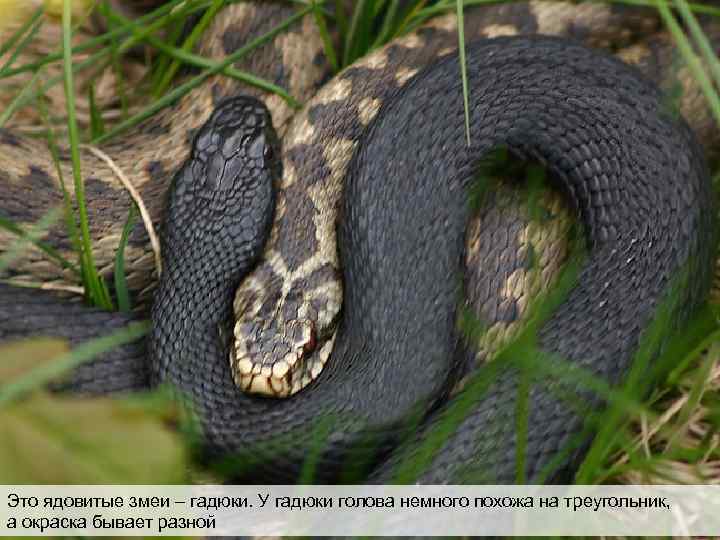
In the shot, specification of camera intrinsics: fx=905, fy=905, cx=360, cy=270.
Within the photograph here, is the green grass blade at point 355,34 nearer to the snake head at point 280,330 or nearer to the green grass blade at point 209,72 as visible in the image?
the green grass blade at point 209,72

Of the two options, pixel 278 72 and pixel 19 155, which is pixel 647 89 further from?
pixel 19 155

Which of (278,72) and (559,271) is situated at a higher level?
(278,72)

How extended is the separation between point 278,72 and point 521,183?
4.85ft

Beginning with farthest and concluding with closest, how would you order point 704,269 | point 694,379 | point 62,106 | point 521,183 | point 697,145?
point 62,106, point 521,183, point 697,145, point 704,269, point 694,379

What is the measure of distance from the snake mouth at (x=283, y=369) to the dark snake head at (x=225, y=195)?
50 cm

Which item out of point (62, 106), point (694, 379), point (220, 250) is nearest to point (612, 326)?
point (694, 379)

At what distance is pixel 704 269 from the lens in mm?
3885

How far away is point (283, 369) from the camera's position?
13.0 ft

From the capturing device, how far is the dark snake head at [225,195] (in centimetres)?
432

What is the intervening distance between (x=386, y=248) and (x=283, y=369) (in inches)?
27.8

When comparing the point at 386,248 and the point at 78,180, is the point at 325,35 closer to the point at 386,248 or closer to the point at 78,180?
the point at 386,248

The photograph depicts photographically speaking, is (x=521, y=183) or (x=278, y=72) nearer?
(x=521, y=183)
